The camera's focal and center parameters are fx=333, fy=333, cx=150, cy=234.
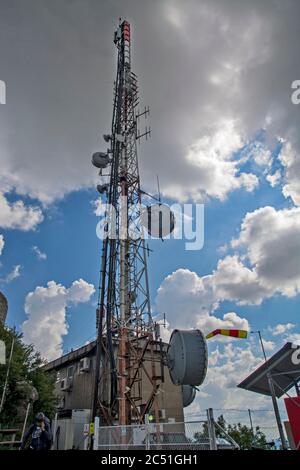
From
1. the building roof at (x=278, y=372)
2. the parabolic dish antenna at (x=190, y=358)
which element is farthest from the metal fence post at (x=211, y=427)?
the parabolic dish antenna at (x=190, y=358)

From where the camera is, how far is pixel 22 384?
20969 mm

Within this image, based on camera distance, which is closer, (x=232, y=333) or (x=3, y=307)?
(x=232, y=333)

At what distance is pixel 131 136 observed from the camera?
26.1m

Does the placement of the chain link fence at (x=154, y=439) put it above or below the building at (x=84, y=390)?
below

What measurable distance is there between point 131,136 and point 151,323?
1440 cm

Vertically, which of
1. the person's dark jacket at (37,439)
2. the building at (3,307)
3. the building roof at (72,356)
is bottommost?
the person's dark jacket at (37,439)

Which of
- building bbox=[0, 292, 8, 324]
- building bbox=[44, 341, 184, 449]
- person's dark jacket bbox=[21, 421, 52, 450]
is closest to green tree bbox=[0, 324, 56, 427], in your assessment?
building bbox=[44, 341, 184, 449]

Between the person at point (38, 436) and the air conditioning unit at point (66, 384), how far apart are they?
22.6 metres

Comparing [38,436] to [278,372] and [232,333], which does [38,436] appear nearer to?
[278,372]

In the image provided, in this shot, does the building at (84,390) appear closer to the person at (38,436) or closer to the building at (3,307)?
the building at (3,307)

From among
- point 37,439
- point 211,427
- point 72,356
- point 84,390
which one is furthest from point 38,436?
point 72,356

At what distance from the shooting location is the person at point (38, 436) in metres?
8.13

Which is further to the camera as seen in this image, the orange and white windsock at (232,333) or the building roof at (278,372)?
the orange and white windsock at (232,333)

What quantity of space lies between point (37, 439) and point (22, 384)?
572 inches
